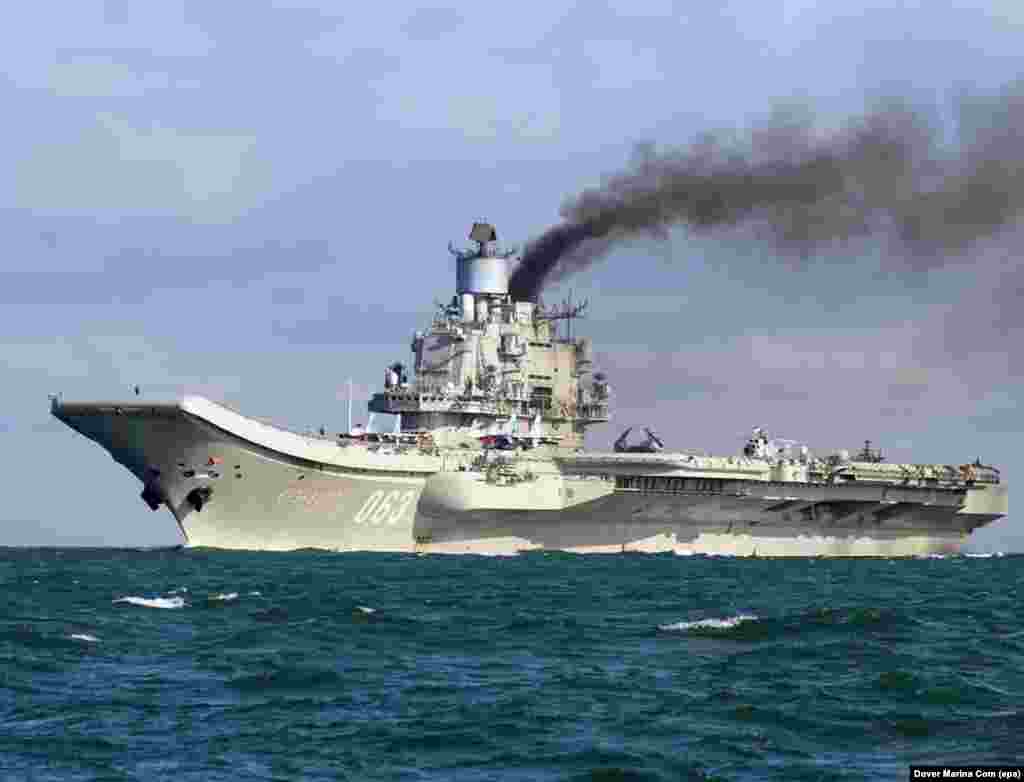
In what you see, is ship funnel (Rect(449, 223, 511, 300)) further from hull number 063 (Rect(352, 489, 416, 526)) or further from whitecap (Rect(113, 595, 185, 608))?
whitecap (Rect(113, 595, 185, 608))

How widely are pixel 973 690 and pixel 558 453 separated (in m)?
37.9

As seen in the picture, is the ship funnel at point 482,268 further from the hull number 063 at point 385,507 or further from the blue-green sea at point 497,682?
the blue-green sea at point 497,682

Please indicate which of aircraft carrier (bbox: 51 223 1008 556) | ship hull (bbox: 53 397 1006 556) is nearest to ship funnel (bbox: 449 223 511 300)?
aircraft carrier (bbox: 51 223 1008 556)

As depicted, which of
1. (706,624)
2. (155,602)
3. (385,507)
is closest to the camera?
(706,624)

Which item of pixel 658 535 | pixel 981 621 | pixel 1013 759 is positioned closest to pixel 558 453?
pixel 658 535

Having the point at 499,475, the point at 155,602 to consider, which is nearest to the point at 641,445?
the point at 499,475

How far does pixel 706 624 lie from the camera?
30422mm

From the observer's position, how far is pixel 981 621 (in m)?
33.2

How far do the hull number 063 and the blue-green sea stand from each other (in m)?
15.4

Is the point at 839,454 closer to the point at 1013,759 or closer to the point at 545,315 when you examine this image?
the point at 545,315

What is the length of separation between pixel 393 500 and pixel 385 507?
34cm

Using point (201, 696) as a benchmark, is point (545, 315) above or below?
above

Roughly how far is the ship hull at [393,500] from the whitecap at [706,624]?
2436 cm

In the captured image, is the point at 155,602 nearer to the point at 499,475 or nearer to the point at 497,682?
the point at 497,682
